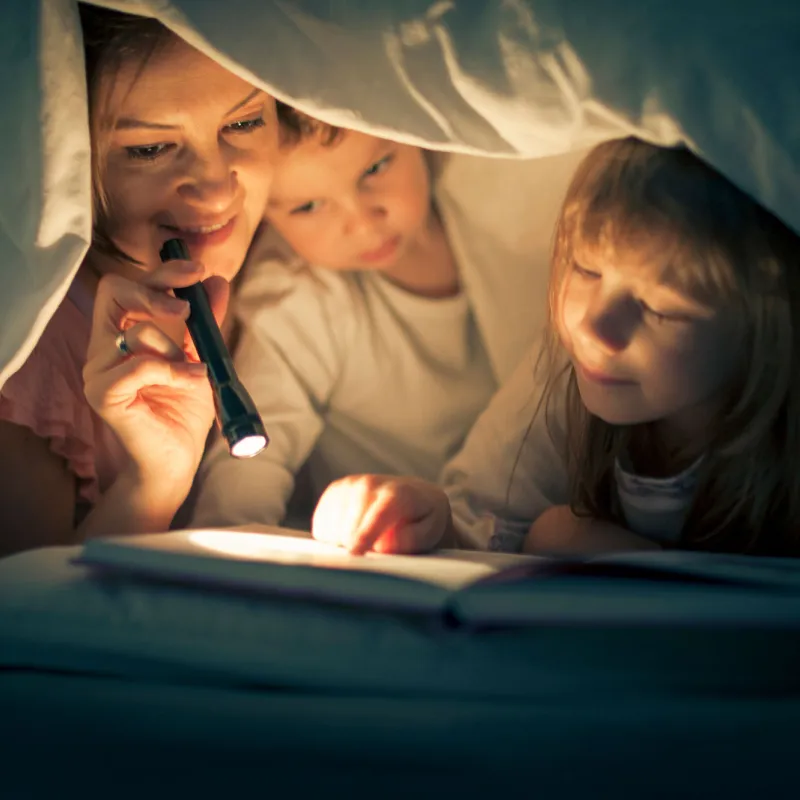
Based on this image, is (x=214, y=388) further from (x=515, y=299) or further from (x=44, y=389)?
(x=515, y=299)

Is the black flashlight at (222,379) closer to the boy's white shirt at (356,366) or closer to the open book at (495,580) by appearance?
the open book at (495,580)

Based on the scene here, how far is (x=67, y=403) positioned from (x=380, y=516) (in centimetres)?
33

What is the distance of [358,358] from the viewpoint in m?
1.08

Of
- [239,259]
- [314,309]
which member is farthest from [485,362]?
[239,259]

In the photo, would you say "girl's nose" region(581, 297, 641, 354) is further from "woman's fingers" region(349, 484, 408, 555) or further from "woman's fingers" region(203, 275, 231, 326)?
"woman's fingers" region(203, 275, 231, 326)

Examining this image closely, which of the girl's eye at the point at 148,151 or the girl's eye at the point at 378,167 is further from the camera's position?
the girl's eye at the point at 378,167

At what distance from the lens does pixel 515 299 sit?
1.01 m

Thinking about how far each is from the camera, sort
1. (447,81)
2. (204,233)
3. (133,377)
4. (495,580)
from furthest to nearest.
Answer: (204,233)
(133,377)
(447,81)
(495,580)

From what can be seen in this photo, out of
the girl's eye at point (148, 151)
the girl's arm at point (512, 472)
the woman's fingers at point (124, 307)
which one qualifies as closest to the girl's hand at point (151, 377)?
the woman's fingers at point (124, 307)

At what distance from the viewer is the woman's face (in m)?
0.78

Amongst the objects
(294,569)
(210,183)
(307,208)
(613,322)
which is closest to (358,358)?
(307,208)

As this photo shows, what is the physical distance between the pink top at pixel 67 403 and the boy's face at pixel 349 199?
0.23 m

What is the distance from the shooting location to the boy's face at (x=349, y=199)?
0.89 m

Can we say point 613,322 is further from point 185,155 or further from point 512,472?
point 185,155
